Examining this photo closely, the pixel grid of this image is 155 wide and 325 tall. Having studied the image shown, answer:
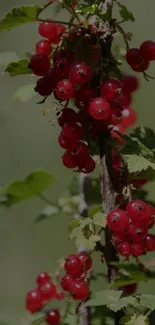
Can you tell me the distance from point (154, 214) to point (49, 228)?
4.42 metres

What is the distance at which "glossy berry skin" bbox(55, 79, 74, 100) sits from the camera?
6.89ft

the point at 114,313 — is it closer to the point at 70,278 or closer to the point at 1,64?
the point at 70,278

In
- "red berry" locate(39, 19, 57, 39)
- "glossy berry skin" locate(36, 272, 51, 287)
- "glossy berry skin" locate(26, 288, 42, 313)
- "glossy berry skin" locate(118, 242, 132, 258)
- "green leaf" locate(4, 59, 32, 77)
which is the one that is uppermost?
"red berry" locate(39, 19, 57, 39)

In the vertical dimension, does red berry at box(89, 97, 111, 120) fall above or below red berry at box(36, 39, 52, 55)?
below

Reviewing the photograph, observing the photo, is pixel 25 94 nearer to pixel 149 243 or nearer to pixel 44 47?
pixel 44 47

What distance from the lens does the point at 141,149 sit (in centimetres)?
218

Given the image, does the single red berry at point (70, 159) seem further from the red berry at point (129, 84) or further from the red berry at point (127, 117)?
the red berry at point (127, 117)

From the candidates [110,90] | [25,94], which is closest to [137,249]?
[110,90]

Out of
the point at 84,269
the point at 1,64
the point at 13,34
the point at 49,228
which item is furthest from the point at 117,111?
the point at 13,34

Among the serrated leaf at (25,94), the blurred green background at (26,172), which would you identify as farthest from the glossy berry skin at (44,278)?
the blurred green background at (26,172)

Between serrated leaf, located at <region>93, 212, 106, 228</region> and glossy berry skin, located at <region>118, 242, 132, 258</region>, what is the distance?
0.07 metres

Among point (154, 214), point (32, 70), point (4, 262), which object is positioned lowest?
point (4, 262)

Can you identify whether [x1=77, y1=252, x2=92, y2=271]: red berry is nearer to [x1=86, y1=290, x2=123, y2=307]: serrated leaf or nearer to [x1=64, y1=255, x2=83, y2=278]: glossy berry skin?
[x1=64, y1=255, x2=83, y2=278]: glossy berry skin

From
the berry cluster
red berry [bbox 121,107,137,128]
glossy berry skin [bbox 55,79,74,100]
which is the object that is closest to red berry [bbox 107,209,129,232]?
the berry cluster
